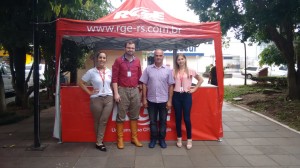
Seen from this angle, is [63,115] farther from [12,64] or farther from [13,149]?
[12,64]

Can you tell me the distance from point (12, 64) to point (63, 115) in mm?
5606

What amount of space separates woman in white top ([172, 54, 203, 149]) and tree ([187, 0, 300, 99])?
15.3 ft

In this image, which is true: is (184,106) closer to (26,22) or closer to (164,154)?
(164,154)

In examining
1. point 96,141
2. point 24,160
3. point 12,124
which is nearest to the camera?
point 24,160

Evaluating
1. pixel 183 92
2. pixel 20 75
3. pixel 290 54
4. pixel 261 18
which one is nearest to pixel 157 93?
pixel 183 92

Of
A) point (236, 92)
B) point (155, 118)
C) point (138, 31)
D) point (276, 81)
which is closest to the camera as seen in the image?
point (155, 118)

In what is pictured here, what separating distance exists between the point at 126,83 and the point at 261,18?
18.9ft

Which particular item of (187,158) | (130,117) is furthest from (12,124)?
(187,158)

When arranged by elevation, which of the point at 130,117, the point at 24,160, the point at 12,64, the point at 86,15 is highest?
the point at 86,15

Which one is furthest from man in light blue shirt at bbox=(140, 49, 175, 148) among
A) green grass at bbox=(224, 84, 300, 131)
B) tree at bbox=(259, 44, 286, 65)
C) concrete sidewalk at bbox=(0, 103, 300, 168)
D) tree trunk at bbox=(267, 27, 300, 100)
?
tree at bbox=(259, 44, 286, 65)

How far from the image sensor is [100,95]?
19.0ft

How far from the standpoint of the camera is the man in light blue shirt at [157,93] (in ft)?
19.3

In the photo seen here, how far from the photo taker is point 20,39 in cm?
779

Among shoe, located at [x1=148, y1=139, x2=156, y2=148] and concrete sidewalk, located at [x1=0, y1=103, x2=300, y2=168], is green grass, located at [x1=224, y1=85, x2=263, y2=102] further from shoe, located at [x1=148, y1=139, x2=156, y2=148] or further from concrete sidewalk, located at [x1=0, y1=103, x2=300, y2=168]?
shoe, located at [x1=148, y1=139, x2=156, y2=148]
